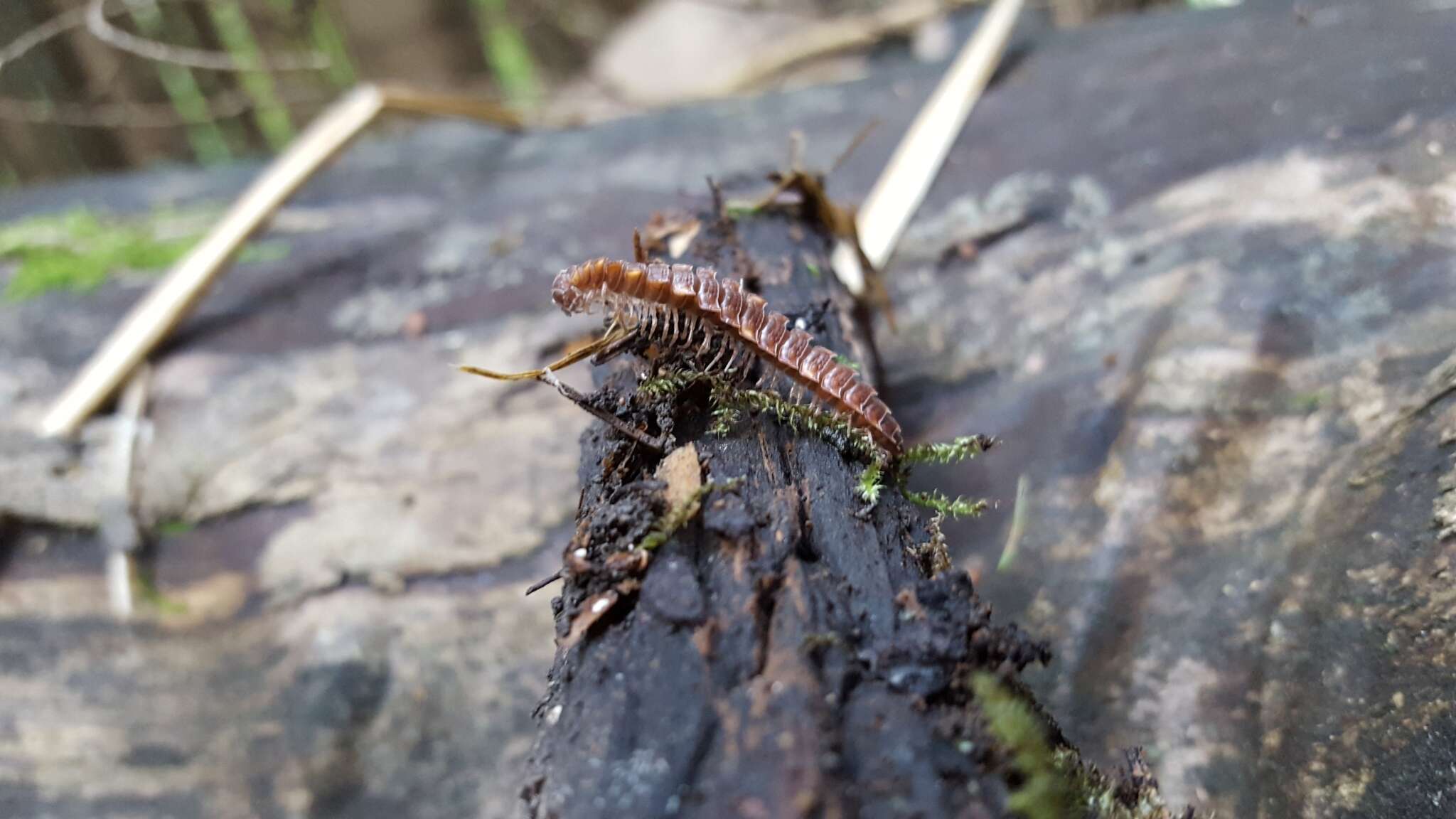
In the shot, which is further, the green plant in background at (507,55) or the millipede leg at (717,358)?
the green plant in background at (507,55)

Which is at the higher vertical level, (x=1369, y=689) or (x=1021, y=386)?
(x=1021, y=386)

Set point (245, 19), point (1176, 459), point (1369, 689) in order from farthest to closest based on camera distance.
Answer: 1. point (245, 19)
2. point (1176, 459)
3. point (1369, 689)

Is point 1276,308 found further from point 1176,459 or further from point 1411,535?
point 1411,535

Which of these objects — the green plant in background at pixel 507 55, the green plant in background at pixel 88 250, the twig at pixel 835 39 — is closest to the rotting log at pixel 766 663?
the green plant in background at pixel 88 250

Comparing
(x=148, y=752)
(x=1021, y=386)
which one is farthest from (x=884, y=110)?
(x=148, y=752)

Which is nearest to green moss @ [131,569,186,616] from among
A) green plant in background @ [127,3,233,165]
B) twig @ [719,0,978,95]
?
green plant in background @ [127,3,233,165]

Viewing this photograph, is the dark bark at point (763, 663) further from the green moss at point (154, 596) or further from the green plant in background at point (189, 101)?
the green plant in background at point (189, 101)
